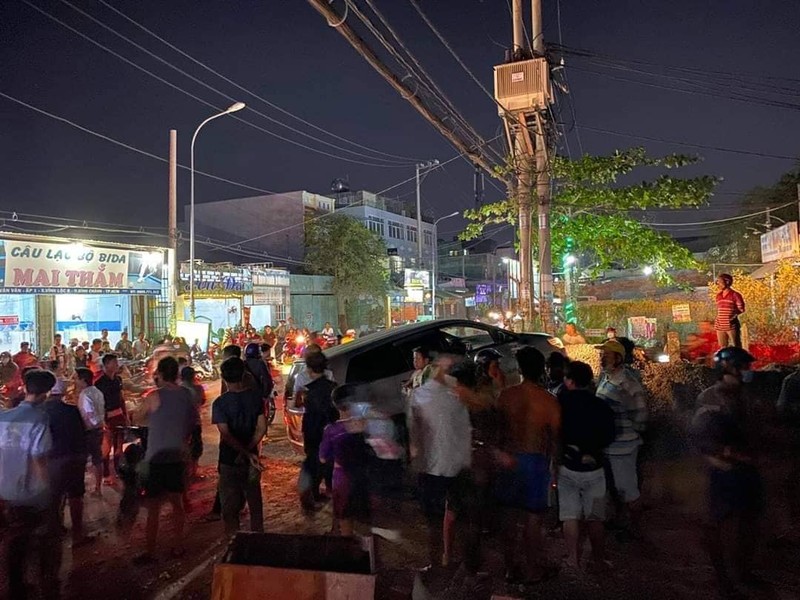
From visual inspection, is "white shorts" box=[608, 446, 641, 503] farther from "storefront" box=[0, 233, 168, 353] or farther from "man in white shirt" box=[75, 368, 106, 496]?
"storefront" box=[0, 233, 168, 353]

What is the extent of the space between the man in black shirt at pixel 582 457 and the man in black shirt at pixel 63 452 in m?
3.86

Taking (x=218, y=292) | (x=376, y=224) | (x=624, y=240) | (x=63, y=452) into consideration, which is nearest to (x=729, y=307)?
(x=624, y=240)

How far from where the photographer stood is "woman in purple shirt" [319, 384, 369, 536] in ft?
16.5

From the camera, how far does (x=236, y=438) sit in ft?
17.1

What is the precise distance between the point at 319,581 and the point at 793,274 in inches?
601

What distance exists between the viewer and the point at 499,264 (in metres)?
60.6

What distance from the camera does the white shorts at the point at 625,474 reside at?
5.11 m

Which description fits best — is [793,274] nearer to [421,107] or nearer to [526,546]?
[421,107]

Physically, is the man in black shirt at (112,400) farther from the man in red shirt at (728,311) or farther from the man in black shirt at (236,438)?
the man in red shirt at (728,311)

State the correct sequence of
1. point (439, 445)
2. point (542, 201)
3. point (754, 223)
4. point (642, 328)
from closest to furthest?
point (439, 445)
point (542, 201)
point (642, 328)
point (754, 223)

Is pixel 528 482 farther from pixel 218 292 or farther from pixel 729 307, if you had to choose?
pixel 218 292

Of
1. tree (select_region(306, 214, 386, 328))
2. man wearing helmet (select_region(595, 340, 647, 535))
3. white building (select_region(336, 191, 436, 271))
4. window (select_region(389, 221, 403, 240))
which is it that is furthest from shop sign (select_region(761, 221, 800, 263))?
window (select_region(389, 221, 403, 240))

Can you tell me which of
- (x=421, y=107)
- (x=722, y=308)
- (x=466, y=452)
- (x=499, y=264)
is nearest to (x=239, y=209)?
(x=499, y=264)

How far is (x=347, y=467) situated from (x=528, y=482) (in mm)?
1425
